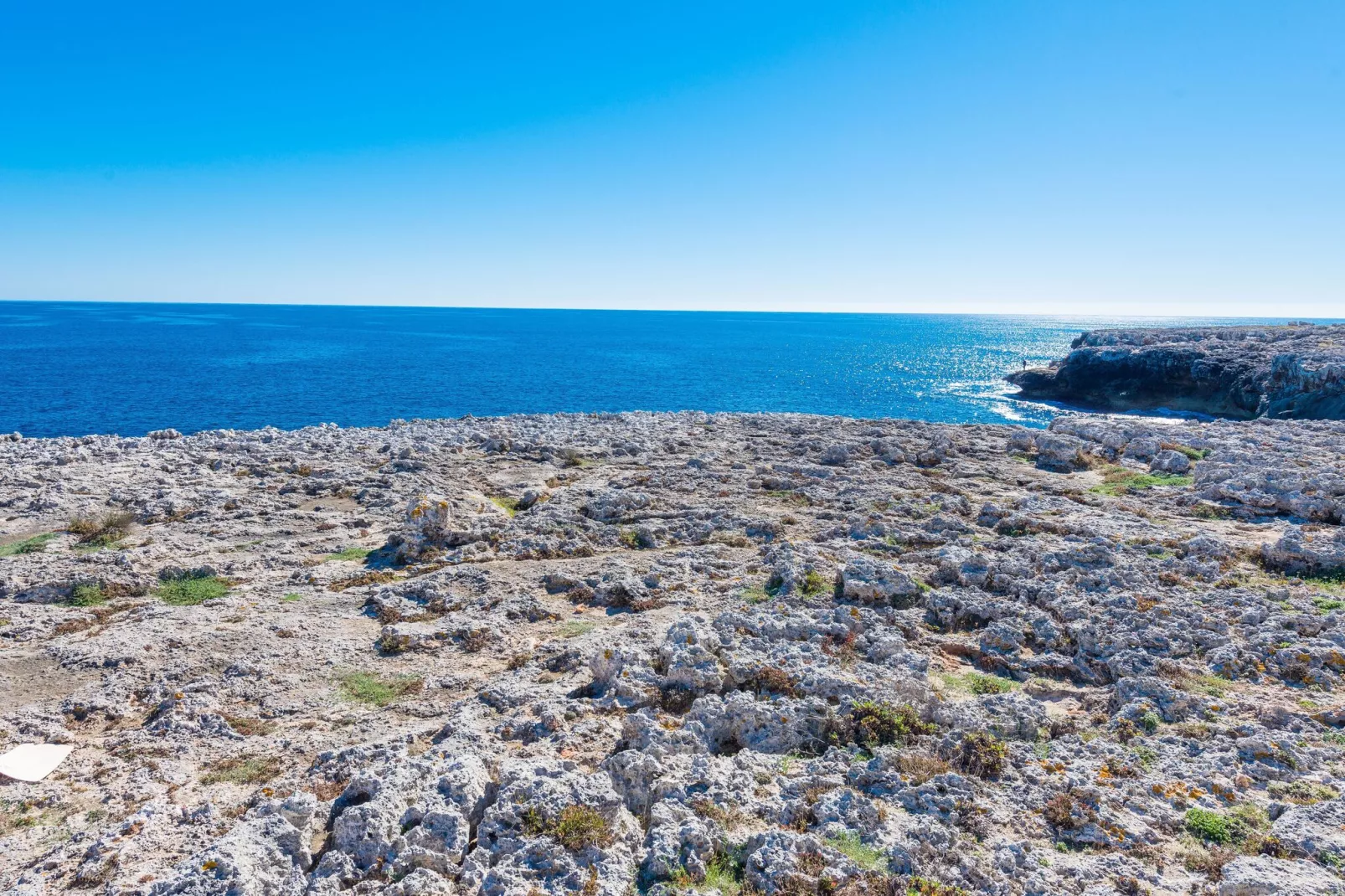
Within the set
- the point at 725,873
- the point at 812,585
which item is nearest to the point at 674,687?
the point at 725,873

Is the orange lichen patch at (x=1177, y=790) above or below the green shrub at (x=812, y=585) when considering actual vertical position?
below

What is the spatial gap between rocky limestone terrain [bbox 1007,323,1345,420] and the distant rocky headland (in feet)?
113

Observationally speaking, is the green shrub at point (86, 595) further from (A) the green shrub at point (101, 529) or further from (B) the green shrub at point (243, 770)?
(B) the green shrub at point (243, 770)

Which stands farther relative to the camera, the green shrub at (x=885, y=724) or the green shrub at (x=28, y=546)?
the green shrub at (x=28, y=546)

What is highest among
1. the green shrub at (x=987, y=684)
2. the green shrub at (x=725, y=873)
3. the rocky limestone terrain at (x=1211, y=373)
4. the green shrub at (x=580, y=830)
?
the rocky limestone terrain at (x=1211, y=373)

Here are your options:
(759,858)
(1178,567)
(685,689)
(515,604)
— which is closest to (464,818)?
(759,858)

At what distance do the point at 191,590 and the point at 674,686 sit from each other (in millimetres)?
12168

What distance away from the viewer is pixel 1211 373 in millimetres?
63406

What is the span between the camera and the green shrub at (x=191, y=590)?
611 inches

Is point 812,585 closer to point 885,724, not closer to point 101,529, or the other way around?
point 885,724

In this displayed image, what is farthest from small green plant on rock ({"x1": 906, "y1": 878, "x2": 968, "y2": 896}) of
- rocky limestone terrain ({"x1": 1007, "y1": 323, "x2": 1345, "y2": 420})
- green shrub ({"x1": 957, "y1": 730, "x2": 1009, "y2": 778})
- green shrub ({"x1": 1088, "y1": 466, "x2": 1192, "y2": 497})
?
rocky limestone terrain ({"x1": 1007, "y1": 323, "x2": 1345, "y2": 420})

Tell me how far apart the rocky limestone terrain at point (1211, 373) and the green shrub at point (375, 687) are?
59.4 metres

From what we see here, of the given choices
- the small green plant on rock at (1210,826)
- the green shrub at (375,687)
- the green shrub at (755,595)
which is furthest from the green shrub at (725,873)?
the green shrub at (755,595)

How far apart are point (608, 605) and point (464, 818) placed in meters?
8.06
